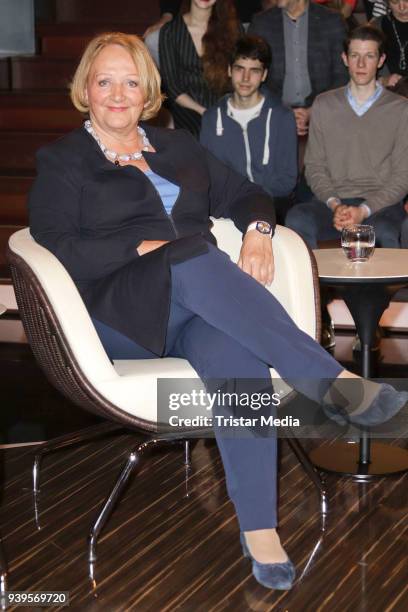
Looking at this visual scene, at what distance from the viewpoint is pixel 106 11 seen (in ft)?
23.2

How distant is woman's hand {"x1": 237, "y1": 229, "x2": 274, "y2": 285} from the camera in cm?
261

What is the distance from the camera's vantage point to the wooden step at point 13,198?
5.94 m

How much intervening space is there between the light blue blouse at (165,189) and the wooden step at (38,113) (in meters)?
3.74

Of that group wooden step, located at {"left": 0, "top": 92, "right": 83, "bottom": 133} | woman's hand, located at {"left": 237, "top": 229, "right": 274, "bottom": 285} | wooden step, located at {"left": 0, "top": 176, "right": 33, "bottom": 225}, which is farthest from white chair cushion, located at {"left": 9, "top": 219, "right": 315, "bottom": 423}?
wooden step, located at {"left": 0, "top": 92, "right": 83, "bottom": 133}

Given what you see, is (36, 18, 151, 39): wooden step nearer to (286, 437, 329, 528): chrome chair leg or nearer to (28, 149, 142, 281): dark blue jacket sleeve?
(28, 149, 142, 281): dark blue jacket sleeve

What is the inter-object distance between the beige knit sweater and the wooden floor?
5.42ft

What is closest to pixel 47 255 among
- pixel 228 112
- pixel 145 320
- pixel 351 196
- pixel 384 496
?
pixel 145 320

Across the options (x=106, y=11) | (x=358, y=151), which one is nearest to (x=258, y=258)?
(x=358, y=151)

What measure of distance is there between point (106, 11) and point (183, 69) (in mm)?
2024

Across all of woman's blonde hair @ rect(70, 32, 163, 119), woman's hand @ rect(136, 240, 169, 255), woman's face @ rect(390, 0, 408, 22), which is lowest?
woman's hand @ rect(136, 240, 169, 255)

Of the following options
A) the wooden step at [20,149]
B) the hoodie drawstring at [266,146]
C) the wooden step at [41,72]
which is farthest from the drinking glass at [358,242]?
the wooden step at [41,72]

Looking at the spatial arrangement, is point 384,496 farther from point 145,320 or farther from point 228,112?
point 228,112

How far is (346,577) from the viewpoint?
2.31 m

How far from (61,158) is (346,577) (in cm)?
128
